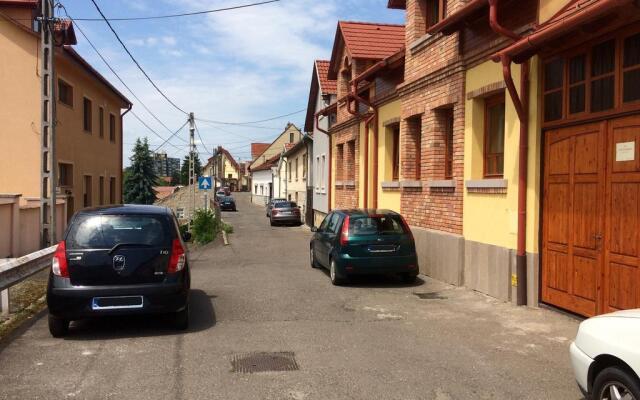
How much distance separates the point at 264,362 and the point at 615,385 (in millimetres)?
3151

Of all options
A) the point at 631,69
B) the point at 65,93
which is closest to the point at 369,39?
the point at 65,93

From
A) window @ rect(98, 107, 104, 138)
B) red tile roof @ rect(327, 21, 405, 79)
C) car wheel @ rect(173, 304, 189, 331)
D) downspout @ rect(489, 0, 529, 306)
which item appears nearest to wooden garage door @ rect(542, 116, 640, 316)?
downspout @ rect(489, 0, 529, 306)

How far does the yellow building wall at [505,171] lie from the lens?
829cm

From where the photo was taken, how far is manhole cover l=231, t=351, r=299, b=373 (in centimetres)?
550

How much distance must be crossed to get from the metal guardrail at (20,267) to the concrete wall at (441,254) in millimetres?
6791

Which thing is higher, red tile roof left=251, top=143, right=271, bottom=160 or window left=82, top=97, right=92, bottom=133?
red tile roof left=251, top=143, right=271, bottom=160

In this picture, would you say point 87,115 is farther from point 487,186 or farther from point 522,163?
point 522,163

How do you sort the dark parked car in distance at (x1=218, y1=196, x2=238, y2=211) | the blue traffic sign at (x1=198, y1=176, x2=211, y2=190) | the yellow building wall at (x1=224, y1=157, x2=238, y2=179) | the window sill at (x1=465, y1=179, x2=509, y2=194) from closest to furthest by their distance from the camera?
the window sill at (x1=465, y1=179, x2=509, y2=194), the blue traffic sign at (x1=198, y1=176, x2=211, y2=190), the dark parked car in distance at (x1=218, y1=196, x2=238, y2=211), the yellow building wall at (x1=224, y1=157, x2=238, y2=179)

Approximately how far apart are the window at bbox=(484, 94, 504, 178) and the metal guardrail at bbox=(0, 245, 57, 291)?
7216 mm

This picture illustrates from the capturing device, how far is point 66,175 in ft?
65.2

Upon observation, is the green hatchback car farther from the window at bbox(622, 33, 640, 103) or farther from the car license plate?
the window at bbox(622, 33, 640, 103)

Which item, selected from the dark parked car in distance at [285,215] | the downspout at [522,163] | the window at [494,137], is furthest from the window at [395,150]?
the dark parked car in distance at [285,215]

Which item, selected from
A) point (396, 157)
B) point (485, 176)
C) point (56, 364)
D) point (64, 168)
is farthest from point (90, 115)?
point (56, 364)

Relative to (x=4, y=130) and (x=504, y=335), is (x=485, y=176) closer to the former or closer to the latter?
(x=504, y=335)
